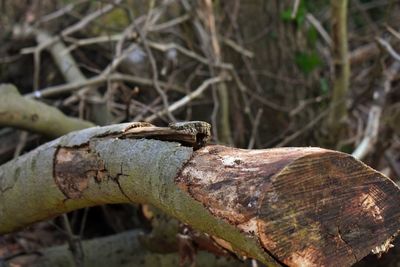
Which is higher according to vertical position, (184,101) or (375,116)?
(184,101)

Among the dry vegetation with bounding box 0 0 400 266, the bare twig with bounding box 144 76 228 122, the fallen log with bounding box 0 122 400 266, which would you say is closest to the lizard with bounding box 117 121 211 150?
the fallen log with bounding box 0 122 400 266

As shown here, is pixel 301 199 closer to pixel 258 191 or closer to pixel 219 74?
pixel 258 191

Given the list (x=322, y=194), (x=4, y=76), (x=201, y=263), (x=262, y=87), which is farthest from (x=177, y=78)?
(x=322, y=194)

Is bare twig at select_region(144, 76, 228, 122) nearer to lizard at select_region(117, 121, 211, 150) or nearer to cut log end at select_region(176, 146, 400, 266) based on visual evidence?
lizard at select_region(117, 121, 211, 150)

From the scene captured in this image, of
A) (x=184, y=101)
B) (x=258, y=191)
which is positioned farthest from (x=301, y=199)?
(x=184, y=101)

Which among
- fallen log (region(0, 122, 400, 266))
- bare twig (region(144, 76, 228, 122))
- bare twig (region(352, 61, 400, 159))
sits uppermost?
fallen log (region(0, 122, 400, 266))

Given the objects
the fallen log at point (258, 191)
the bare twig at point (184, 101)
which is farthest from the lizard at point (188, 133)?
the bare twig at point (184, 101)

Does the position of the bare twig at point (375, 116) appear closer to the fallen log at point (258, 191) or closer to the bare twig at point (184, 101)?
the bare twig at point (184, 101)
